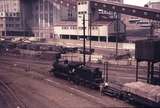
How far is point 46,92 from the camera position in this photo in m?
33.8

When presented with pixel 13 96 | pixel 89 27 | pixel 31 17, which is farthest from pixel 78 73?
pixel 31 17

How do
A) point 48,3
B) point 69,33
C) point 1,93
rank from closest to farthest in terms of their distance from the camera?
point 1,93 < point 69,33 < point 48,3

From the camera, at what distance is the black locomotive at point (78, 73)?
34.3 metres

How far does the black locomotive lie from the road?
0.84 meters

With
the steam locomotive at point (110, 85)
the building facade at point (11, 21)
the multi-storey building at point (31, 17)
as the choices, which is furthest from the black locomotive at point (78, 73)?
the building facade at point (11, 21)

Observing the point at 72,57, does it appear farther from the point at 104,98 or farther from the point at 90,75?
the point at 104,98

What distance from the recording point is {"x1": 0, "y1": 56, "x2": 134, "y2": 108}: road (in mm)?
29016

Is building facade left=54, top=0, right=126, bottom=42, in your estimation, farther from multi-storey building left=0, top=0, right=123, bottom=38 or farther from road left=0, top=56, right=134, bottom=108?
road left=0, top=56, right=134, bottom=108

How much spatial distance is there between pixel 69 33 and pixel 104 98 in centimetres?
6291

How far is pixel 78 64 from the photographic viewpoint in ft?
127

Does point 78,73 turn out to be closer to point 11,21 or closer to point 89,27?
point 89,27

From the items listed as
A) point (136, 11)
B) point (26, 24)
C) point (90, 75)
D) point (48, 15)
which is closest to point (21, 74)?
point (90, 75)

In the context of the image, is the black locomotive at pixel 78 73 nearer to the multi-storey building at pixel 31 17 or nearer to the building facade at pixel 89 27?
the building facade at pixel 89 27

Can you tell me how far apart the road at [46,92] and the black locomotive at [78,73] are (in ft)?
2.75
